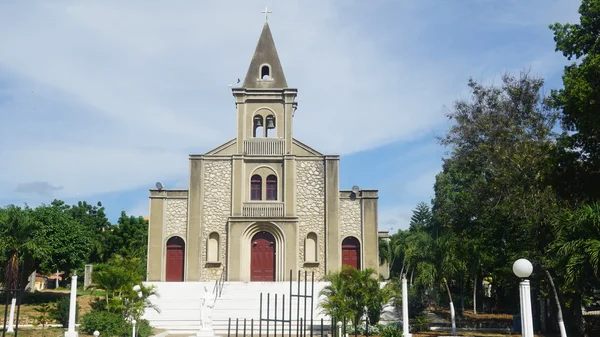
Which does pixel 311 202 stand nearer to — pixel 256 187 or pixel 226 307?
pixel 256 187

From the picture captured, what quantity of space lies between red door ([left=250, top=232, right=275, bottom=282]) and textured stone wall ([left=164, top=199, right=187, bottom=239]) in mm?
3679

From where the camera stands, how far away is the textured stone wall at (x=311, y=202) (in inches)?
1212

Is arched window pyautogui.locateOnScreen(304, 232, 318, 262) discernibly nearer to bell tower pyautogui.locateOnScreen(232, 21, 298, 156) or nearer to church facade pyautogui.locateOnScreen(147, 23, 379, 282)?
church facade pyautogui.locateOnScreen(147, 23, 379, 282)

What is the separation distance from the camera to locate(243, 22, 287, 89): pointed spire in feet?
107

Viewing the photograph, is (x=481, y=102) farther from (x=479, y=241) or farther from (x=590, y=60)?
(x=590, y=60)

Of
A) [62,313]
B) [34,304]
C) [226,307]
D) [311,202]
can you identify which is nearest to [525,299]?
[62,313]

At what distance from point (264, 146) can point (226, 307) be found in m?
9.23

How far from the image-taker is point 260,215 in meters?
30.7

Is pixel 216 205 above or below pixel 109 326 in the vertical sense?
above

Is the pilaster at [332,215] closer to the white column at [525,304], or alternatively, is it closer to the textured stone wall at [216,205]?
the textured stone wall at [216,205]

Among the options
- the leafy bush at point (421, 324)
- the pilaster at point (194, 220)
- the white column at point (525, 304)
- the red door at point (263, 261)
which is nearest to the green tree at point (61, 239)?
the pilaster at point (194, 220)

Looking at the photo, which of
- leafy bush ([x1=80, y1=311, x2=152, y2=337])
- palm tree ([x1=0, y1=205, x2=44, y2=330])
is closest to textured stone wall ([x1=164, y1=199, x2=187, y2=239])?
palm tree ([x1=0, y1=205, x2=44, y2=330])

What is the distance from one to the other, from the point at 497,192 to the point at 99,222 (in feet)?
116

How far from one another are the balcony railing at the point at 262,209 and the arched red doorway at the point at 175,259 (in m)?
3.60
